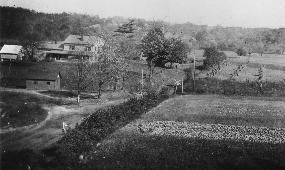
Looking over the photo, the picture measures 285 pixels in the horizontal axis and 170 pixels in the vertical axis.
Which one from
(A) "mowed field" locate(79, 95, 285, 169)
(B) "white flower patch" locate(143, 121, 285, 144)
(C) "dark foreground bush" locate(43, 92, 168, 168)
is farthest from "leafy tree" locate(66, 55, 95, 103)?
(B) "white flower patch" locate(143, 121, 285, 144)

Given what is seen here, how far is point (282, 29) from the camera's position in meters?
187

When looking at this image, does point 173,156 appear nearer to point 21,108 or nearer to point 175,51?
point 21,108

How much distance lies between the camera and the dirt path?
3744 cm

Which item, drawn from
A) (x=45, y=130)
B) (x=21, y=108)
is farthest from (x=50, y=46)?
(x=45, y=130)

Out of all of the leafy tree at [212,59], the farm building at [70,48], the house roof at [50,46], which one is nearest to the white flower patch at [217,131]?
the leafy tree at [212,59]

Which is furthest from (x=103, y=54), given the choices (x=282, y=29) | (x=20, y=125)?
(x=282, y=29)

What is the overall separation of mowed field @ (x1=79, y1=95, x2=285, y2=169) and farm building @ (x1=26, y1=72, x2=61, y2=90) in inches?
848

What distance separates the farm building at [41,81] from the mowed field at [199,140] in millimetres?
21531

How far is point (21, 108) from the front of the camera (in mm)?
51656

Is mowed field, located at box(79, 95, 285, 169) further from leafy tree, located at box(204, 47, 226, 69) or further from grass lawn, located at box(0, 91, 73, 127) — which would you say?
leafy tree, located at box(204, 47, 226, 69)

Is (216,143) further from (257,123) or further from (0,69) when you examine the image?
(0,69)

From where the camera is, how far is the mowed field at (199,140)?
33094 millimetres

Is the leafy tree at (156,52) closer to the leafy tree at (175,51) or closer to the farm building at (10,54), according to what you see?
the leafy tree at (175,51)

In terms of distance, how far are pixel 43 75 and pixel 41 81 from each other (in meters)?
1.19
